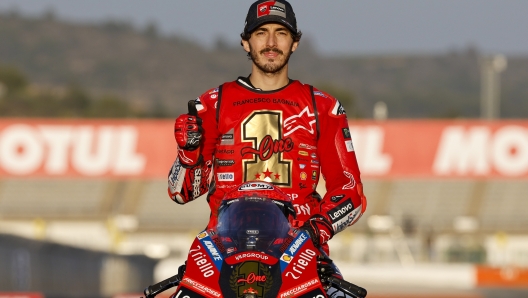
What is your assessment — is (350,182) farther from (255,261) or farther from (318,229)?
(255,261)

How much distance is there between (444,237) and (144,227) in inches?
481

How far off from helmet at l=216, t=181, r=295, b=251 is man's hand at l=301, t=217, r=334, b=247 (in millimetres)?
187

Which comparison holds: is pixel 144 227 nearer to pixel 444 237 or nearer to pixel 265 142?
pixel 444 237

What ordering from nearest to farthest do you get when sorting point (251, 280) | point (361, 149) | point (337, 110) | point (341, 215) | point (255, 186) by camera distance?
1. point (251, 280)
2. point (255, 186)
3. point (341, 215)
4. point (337, 110)
5. point (361, 149)

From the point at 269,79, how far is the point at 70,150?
30026 mm

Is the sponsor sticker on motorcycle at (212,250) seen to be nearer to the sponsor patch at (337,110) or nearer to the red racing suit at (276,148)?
the red racing suit at (276,148)

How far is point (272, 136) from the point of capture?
7016mm

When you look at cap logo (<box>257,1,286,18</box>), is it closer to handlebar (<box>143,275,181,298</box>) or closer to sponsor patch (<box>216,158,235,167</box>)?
sponsor patch (<box>216,158,235,167</box>)

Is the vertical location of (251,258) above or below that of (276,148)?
below

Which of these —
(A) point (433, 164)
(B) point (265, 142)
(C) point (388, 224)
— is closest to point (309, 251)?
(B) point (265, 142)

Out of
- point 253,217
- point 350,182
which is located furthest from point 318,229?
point 253,217

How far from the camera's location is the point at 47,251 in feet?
51.4

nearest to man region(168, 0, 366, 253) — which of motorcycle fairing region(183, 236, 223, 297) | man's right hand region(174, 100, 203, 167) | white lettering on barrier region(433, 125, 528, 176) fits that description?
man's right hand region(174, 100, 203, 167)

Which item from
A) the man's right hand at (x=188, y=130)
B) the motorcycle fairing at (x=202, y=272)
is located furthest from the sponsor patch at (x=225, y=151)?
the motorcycle fairing at (x=202, y=272)
